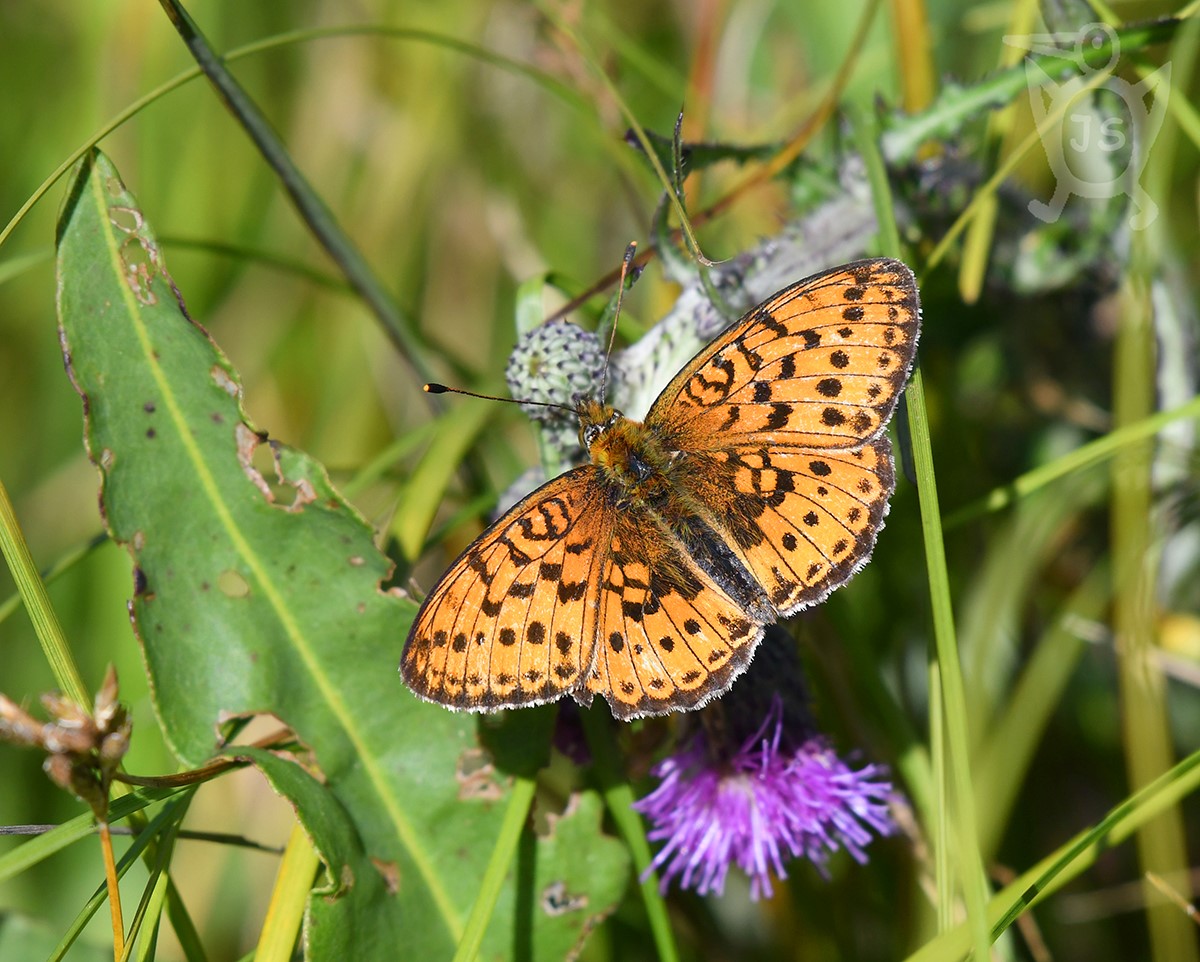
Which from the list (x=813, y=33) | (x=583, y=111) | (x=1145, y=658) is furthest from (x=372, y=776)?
(x=813, y=33)

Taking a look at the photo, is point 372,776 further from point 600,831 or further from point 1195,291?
point 1195,291

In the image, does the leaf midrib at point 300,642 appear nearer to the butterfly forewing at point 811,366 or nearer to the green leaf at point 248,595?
the green leaf at point 248,595

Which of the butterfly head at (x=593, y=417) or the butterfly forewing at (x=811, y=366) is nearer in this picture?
the butterfly forewing at (x=811, y=366)

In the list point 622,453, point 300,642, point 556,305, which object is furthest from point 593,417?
point 556,305

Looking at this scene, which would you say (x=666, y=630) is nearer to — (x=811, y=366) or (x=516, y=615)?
(x=516, y=615)

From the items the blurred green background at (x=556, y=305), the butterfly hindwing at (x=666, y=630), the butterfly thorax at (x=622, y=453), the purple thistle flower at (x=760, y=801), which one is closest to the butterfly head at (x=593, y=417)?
the butterfly thorax at (x=622, y=453)

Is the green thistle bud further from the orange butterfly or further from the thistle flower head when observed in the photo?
the thistle flower head
